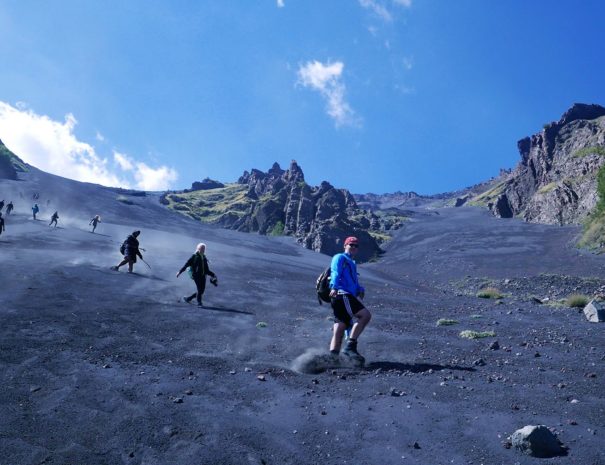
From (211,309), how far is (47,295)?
4.35 metres

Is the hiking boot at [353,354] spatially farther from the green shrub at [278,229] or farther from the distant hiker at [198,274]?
the green shrub at [278,229]

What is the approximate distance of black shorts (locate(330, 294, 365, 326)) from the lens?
8.27 m

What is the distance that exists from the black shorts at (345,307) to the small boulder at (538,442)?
3.74m

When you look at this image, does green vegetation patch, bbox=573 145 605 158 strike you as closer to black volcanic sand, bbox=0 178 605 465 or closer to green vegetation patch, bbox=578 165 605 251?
green vegetation patch, bbox=578 165 605 251

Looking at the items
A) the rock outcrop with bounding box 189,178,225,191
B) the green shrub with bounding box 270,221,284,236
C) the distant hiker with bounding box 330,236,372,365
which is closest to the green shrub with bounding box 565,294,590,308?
the distant hiker with bounding box 330,236,372,365

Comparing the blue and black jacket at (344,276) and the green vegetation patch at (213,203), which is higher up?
the green vegetation patch at (213,203)

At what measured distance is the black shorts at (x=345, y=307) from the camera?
8.27 metres

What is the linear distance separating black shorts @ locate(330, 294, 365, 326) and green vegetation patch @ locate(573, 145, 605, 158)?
74390 millimetres

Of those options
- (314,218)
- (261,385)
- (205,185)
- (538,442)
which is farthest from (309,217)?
(205,185)

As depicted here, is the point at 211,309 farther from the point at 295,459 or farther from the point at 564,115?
the point at 564,115

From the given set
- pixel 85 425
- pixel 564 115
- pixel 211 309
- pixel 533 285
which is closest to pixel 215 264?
pixel 211 309

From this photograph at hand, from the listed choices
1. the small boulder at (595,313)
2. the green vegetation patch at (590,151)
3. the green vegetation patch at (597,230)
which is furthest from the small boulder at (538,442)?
the green vegetation patch at (590,151)

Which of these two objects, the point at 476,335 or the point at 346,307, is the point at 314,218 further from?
the point at 346,307

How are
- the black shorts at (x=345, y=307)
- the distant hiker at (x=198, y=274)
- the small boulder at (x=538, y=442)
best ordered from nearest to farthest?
the small boulder at (x=538, y=442) < the black shorts at (x=345, y=307) < the distant hiker at (x=198, y=274)
